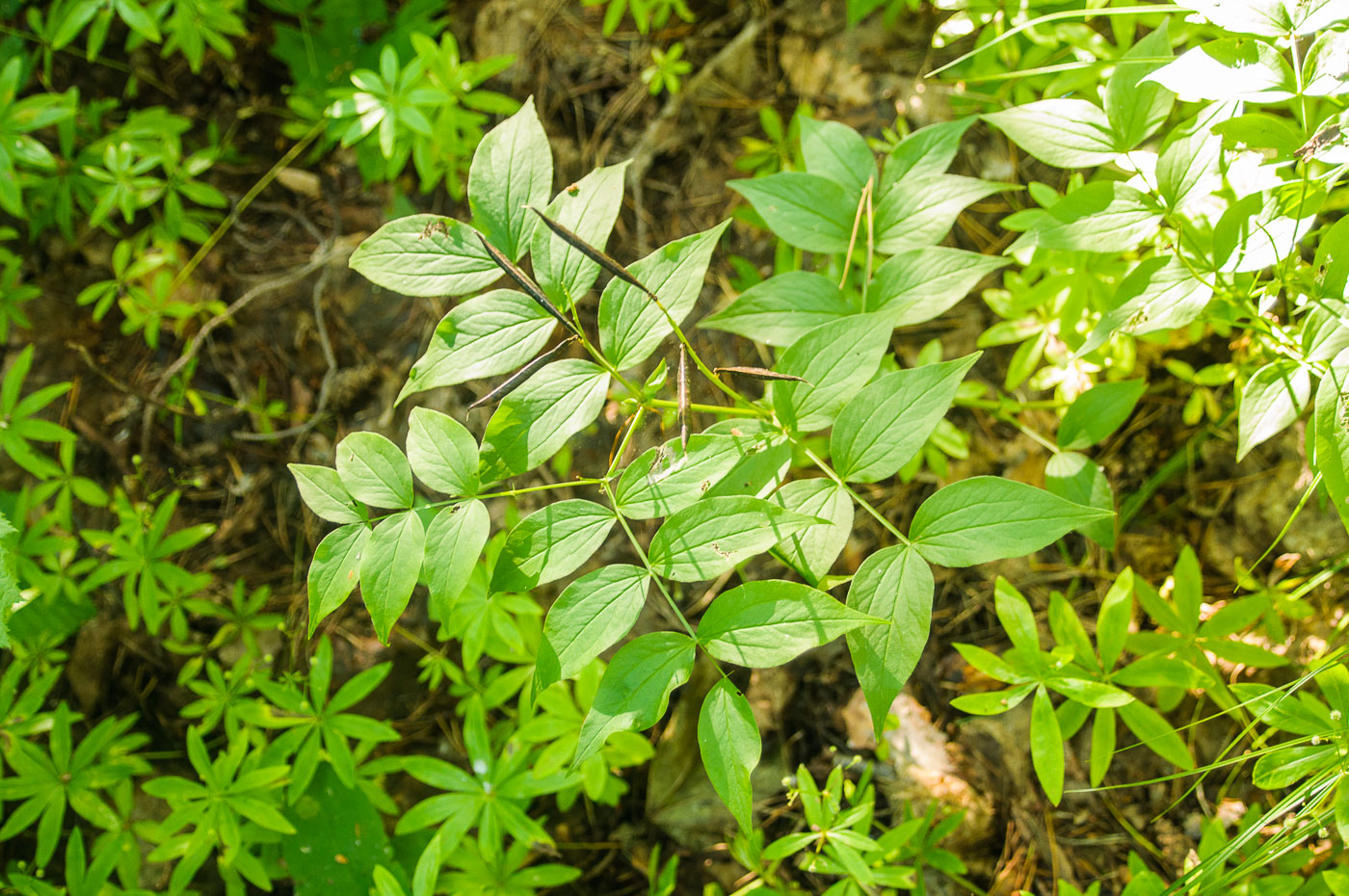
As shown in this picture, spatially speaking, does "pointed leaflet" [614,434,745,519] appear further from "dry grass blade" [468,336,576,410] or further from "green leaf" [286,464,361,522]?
"green leaf" [286,464,361,522]

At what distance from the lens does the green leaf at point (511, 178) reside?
1391mm

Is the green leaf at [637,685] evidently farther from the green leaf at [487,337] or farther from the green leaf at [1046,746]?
the green leaf at [1046,746]

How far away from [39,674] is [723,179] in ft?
9.69

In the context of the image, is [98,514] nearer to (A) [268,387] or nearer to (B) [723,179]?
(A) [268,387]

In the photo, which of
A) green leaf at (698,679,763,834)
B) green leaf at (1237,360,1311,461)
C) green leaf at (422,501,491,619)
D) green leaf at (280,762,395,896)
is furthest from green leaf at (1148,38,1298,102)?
green leaf at (280,762,395,896)

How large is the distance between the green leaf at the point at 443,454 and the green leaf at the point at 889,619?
0.71 metres

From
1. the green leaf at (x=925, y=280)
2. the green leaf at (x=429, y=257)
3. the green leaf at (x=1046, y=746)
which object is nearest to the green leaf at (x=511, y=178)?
the green leaf at (x=429, y=257)

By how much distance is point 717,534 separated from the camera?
47.3 inches

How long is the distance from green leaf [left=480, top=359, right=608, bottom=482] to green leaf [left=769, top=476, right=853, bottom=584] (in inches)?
16.4

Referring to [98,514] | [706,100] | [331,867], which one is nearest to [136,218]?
[98,514]

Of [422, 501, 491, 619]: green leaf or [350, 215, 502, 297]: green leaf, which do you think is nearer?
[422, 501, 491, 619]: green leaf

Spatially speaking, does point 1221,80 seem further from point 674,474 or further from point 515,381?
point 515,381

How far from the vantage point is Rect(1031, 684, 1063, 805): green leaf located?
62.4 inches

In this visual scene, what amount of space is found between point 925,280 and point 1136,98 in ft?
1.68
